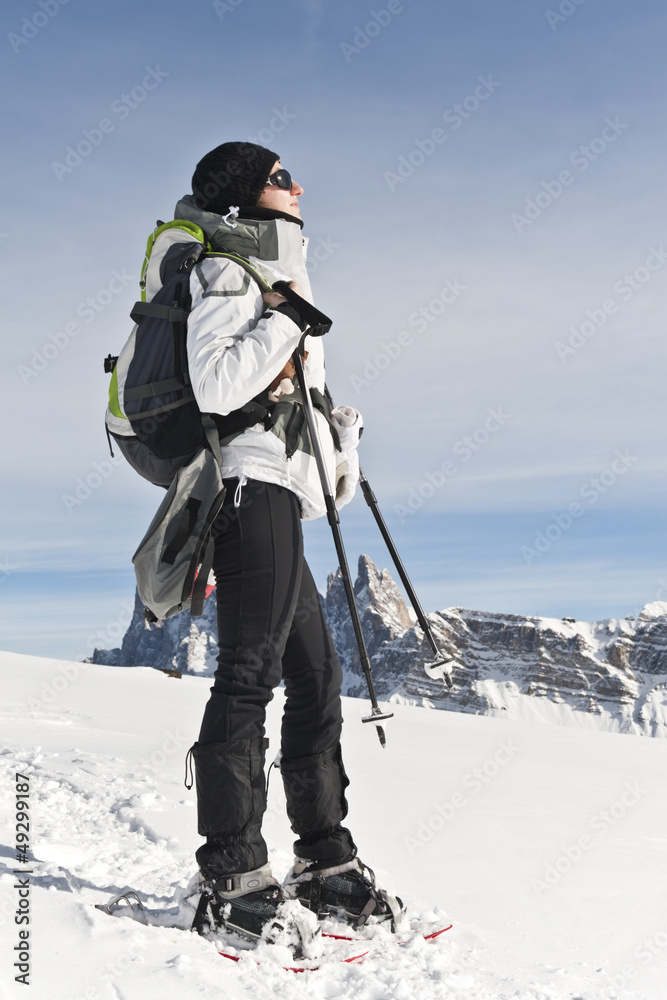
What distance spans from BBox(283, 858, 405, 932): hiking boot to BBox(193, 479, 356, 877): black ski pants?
0.17 feet

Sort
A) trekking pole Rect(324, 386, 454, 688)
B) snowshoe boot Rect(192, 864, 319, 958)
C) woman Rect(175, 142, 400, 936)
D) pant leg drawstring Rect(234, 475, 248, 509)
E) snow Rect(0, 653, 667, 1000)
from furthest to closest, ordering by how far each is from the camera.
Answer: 1. trekking pole Rect(324, 386, 454, 688)
2. pant leg drawstring Rect(234, 475, 248, 509)
3. woman Rect(175, 142, 400, 936)
4. snowshoe boot Rect(192, 864, 319, 958)
5. snow Rect(0, 653, 667, 1000)

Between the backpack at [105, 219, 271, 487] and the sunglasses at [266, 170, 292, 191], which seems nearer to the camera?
the backpack at [105, 219, 271, 487]

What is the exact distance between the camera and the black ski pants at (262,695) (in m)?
2.41

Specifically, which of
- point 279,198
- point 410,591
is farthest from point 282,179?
point 410,591

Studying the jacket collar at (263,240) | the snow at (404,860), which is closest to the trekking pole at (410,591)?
the jacket collar at (263,240)

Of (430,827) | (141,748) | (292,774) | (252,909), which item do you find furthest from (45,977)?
(141,748)

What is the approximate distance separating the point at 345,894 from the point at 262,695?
813 millimetres

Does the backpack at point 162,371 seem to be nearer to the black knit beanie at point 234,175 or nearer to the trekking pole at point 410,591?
the black knit beanie at point 234,175

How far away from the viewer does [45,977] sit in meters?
1.76

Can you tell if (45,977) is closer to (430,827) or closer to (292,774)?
(292,774)

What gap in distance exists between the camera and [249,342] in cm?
247

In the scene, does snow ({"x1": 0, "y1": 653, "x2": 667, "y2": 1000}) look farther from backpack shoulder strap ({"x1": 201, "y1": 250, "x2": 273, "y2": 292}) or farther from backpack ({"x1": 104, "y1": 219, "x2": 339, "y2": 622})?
backpack shoulder strap ({"x1": 201, "y1": 250, "x2": 273, "y2": 292})

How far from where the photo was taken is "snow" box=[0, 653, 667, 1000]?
2025mm

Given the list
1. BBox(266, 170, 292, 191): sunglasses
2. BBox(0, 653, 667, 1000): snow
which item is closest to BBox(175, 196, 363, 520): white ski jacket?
BBox(266, 170, 292, 191): sunglasses
